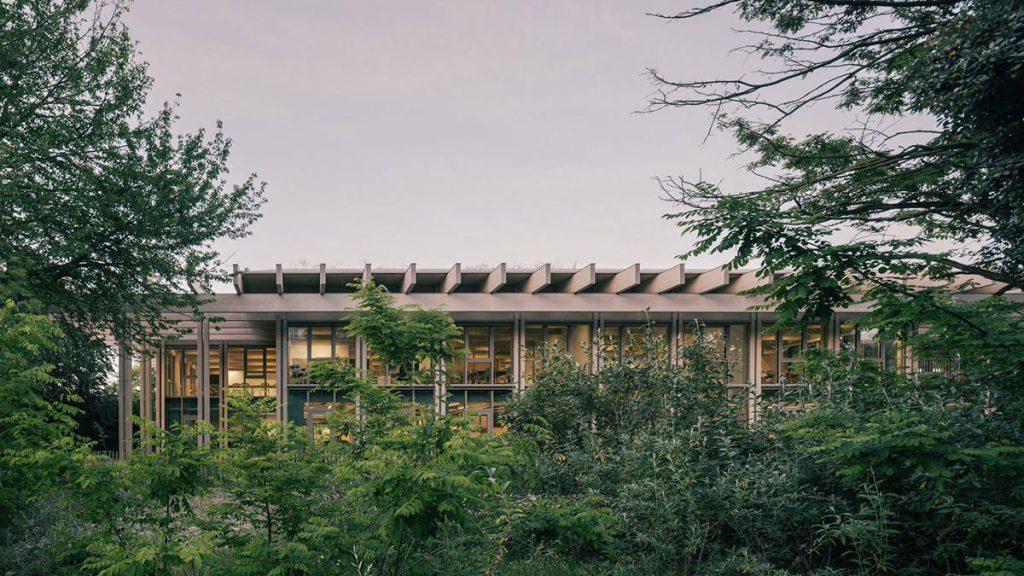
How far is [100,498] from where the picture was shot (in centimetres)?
480

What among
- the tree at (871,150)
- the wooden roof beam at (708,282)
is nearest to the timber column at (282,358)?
the wooden roof beam at (708,282)

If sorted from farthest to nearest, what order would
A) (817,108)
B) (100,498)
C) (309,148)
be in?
(309,148)
(817,108)
(100,498)

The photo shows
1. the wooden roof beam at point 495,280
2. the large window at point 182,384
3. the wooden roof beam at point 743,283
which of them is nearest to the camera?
the wooden roof beam at point 495,280

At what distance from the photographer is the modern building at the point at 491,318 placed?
15578 millimetres

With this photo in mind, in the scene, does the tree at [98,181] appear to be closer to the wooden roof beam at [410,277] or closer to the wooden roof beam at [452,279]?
the wooden roof beam at [410,277]

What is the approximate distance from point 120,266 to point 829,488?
12.7 metres

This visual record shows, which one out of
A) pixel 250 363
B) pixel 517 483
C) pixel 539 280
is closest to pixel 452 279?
pixel 539 280

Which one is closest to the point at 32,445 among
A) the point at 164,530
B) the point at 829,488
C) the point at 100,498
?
the point at 100,498

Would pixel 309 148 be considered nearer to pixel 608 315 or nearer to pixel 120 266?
pixel 120 266

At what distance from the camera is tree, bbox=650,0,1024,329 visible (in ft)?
16.2

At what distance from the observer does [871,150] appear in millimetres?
9359

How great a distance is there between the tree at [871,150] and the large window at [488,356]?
961cm

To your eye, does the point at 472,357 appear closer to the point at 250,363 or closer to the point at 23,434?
the point at 250,363

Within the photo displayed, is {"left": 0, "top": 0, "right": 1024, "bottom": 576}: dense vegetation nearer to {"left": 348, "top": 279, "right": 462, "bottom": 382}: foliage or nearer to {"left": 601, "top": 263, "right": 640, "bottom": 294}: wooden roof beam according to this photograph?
{"left": 348, "top": 279, "right": 462, "bottom": 382}: foliage
